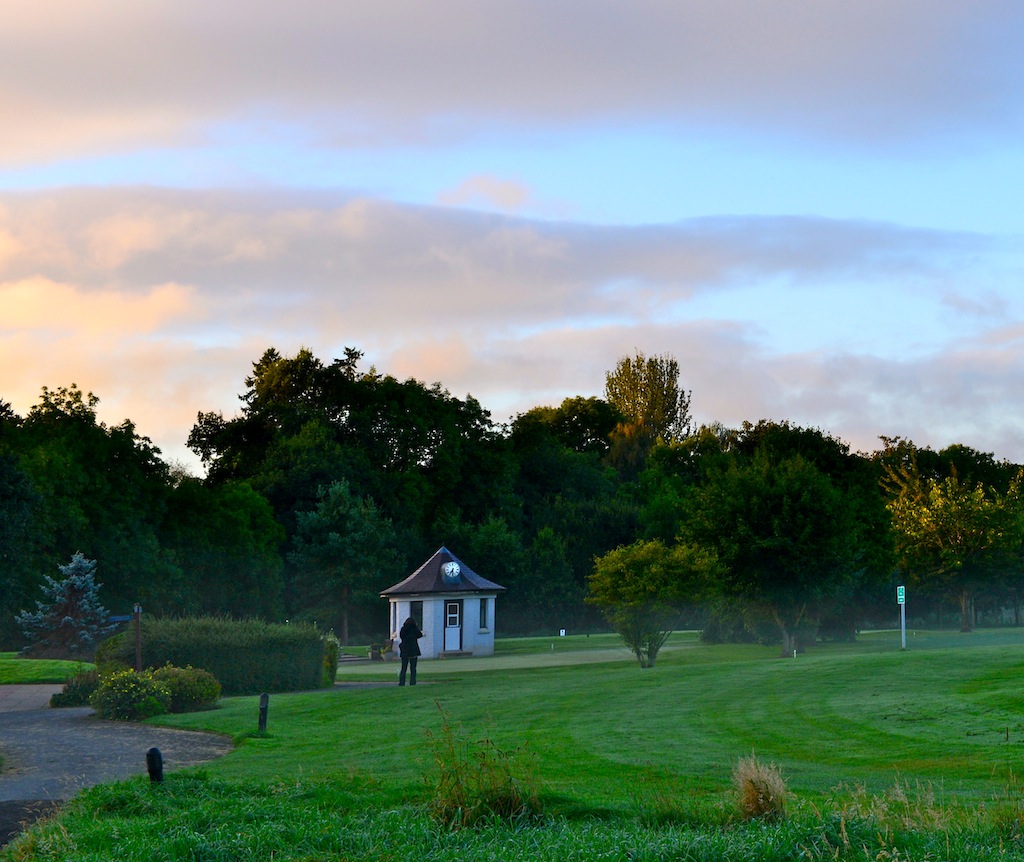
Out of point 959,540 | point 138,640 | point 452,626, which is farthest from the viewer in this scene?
point 959,540

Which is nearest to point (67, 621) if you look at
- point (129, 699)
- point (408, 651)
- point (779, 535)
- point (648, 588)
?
point (408, 651)

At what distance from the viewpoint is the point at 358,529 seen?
63.1 meters

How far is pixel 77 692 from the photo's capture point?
2628 centimetres

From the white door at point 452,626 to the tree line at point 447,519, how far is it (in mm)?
8589

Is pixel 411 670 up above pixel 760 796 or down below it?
below

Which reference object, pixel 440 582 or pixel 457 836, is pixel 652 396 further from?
pixel 457 836

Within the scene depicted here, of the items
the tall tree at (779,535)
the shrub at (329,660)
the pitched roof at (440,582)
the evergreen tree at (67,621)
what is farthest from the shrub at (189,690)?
the pitched roof at (440,582)

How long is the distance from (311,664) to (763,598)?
1725 centimetres

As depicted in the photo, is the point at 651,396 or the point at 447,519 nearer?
the point at 447,519

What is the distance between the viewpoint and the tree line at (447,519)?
40438mm

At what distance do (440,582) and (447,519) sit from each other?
65.6ft

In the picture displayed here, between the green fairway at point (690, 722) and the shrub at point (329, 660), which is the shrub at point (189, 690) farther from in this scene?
the shrub at point (329, 660)

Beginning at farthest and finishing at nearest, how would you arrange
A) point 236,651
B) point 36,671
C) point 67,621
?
point 67,621
point 36,671
point 236,651

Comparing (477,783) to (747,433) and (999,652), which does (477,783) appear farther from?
(747,433)
